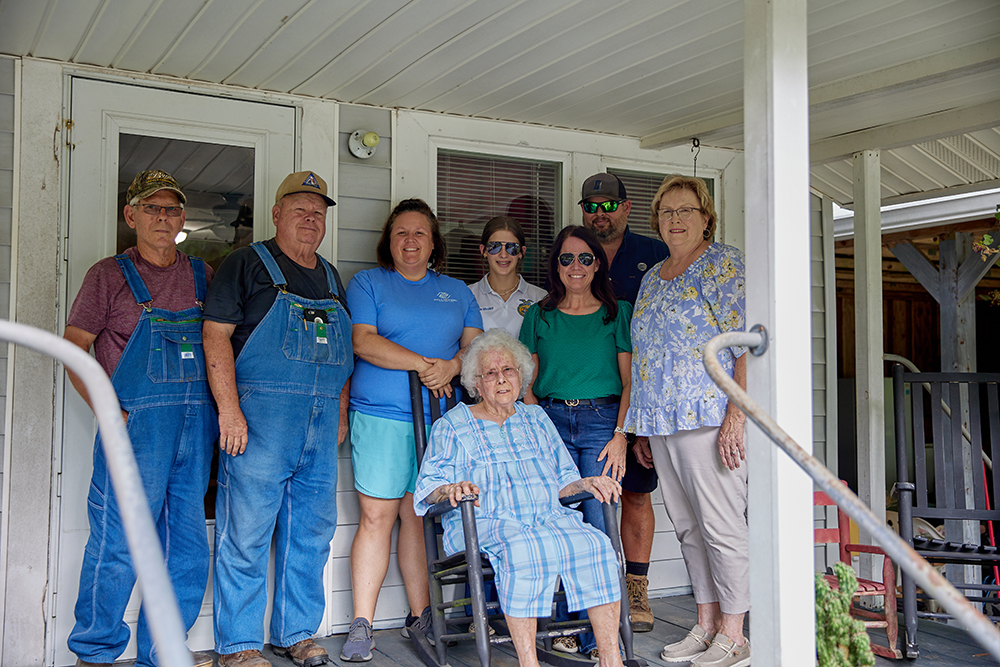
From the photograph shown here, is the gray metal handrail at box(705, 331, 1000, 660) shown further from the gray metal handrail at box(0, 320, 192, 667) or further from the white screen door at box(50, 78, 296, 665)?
the white screen door at box(50, 78, 296, 665)

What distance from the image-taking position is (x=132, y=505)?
104 centimetres

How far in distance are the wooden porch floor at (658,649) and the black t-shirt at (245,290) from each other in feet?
4.28

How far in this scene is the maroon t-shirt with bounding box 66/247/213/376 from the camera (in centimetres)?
286

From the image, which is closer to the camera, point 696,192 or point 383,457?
point 696,192

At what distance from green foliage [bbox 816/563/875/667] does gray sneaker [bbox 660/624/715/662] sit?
1281mm

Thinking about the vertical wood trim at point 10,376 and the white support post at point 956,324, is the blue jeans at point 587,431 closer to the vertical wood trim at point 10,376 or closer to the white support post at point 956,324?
the vertical wood trim at point 10,376

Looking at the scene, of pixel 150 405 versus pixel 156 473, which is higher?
pixel 150 405

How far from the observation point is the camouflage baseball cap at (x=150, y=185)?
2998 mm

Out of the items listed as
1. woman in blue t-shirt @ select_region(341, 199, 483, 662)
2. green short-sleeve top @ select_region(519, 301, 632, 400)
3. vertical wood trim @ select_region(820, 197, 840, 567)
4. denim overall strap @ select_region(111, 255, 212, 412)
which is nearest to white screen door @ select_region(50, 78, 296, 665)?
denim overall strap @ select_region(111, 255, 212, 412)

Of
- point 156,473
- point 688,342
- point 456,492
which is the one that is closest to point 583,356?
point 688,342

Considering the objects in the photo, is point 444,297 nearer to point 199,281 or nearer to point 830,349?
point 199,281

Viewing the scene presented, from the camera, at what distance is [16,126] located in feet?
10.1

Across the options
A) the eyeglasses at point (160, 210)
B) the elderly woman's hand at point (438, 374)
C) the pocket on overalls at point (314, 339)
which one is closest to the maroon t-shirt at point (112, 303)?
the eyeglasses at point (160, 210)

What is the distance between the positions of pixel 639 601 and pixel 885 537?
2.40 meters
